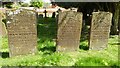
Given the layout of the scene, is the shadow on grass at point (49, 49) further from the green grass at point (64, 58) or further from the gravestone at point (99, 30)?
the gravestone at point (99, 30)

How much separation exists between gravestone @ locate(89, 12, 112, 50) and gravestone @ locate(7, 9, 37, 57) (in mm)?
1972

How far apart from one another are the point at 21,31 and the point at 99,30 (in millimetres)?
2579

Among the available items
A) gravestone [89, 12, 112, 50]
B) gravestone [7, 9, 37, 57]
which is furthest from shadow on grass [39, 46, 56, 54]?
gravestone [89, 12, 112, 50]

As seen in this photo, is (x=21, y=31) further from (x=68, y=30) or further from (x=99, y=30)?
(x=99, y=30)

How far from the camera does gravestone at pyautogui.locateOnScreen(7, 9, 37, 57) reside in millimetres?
7762

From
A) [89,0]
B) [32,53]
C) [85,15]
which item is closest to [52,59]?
[32,53]

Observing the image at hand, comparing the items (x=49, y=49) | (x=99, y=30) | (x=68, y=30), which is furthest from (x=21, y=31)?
(x=99, y=30)

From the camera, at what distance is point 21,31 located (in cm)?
791

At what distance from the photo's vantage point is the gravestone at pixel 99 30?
28.4ft

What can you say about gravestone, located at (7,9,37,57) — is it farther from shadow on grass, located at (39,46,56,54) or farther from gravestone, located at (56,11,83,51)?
gravestone, located at (56,11,83,51)

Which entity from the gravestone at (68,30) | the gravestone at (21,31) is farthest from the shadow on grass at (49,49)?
the gravestone at (21,31)

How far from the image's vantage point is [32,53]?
8.14 m

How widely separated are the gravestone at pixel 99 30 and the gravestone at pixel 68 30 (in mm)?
517

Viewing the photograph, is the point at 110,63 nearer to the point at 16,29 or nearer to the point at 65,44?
the point at 65,44
